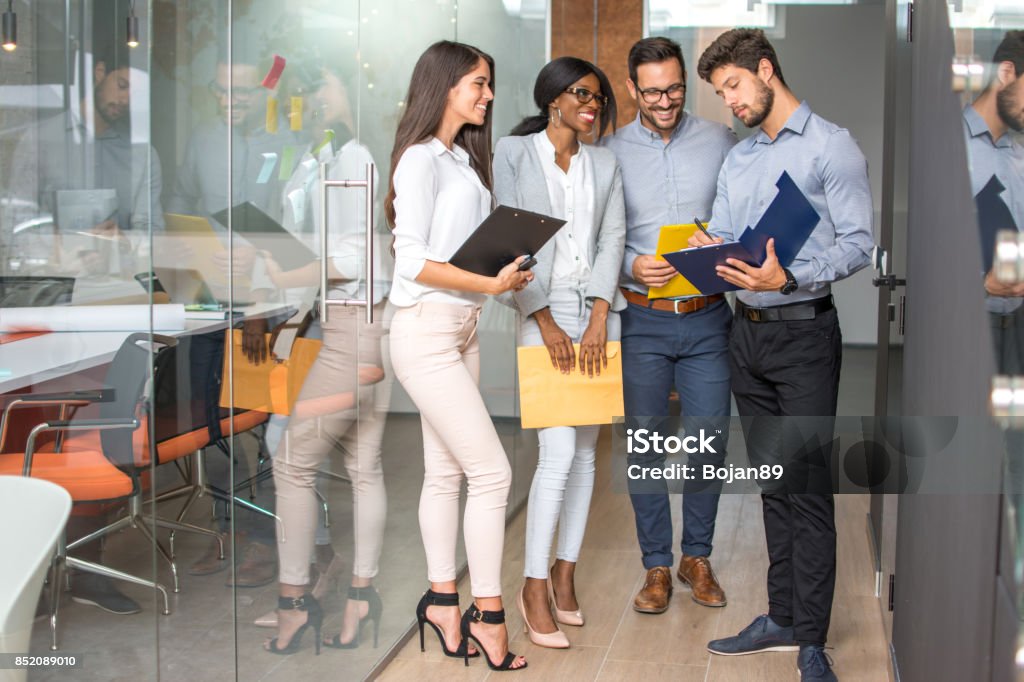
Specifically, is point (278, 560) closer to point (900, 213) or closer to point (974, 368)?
point (974, 368)

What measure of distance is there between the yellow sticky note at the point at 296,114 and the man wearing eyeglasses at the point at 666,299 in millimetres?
1283

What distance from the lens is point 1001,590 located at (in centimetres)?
125

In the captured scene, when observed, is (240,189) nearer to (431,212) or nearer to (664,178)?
(431,212)

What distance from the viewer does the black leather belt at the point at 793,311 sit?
293 centimetres

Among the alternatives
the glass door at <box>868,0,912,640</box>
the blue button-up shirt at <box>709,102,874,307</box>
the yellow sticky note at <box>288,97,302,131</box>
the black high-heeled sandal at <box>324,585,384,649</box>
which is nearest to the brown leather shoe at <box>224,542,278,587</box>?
the black high-heeled sandal at <box>324,585,384,649</box>

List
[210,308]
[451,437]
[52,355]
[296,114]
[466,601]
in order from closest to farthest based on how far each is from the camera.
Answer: [52,355] < [210,308] < [296,114] < [451,437] < [466,601]

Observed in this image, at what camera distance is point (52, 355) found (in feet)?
5.85

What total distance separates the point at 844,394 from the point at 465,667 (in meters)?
2.21

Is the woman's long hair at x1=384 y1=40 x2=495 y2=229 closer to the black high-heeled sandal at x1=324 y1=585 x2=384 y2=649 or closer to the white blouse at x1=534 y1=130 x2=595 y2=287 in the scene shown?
the white blouse at x1=534 y1=130 x2=595 y2=287

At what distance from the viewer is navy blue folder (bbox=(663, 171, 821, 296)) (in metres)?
2.68

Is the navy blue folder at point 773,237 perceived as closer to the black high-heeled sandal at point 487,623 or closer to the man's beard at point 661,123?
the man's beard at point 661,123

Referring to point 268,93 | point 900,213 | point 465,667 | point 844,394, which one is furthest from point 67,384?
point 844,394

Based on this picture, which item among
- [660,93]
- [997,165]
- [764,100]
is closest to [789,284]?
[764,100]

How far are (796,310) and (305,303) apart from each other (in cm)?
127
